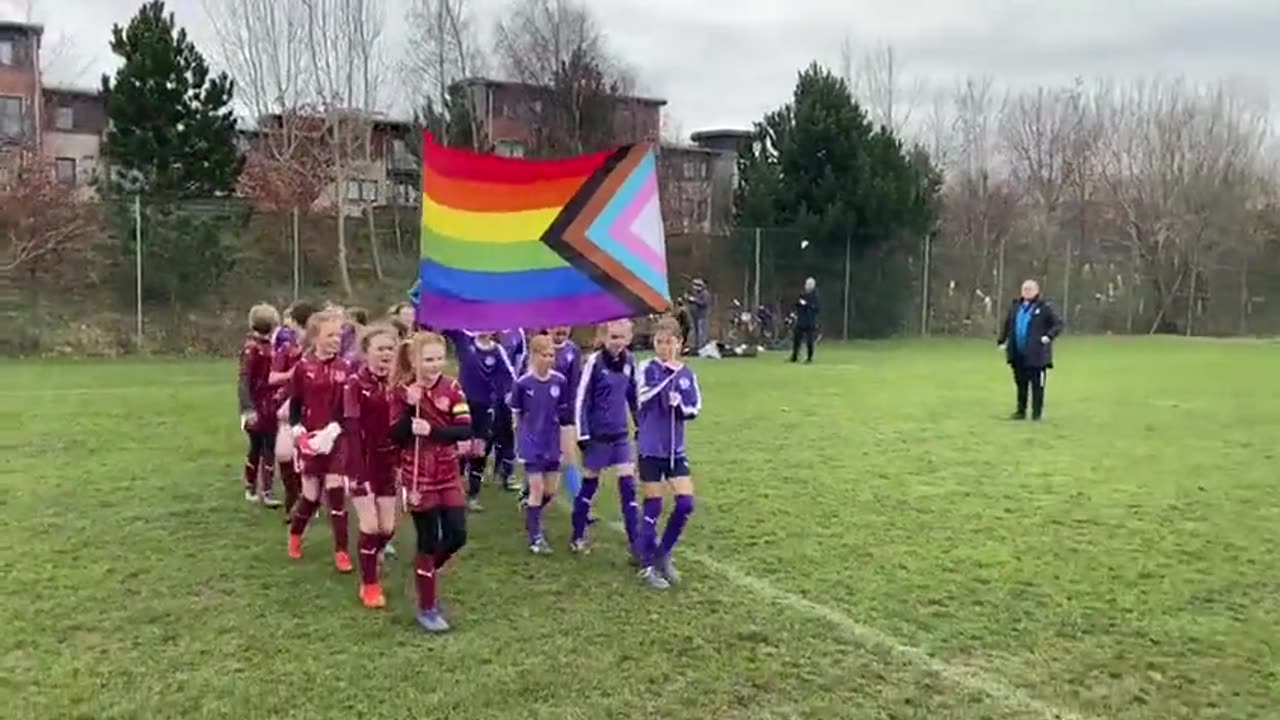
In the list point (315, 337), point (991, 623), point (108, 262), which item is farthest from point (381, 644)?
point (108, 262)

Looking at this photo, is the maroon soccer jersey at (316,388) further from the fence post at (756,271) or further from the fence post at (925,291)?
the fence post at (925,291)

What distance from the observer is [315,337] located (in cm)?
767

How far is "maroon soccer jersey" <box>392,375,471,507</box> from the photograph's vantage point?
249 inches

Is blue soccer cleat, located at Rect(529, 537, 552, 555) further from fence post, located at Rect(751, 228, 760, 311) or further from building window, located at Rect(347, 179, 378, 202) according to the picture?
building window, located at Rect(347, 179, 378, 202)

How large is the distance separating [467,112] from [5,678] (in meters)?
38.5

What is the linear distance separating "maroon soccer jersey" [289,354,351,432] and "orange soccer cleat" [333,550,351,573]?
2.67ft

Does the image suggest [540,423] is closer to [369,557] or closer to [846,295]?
[369,557]

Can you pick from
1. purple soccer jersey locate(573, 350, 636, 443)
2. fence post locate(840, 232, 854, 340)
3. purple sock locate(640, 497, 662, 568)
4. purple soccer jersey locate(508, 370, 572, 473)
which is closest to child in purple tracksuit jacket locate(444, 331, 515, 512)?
purple soccer jersey locate(508, 370, 572, 473)

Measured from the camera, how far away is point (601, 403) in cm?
768

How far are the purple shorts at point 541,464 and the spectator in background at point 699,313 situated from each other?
21.3 meters

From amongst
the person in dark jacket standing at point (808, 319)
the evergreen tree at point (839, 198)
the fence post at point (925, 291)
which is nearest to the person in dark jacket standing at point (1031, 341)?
the person in dark jacket standing at point (808, 319)

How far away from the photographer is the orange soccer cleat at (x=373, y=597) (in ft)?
22.0

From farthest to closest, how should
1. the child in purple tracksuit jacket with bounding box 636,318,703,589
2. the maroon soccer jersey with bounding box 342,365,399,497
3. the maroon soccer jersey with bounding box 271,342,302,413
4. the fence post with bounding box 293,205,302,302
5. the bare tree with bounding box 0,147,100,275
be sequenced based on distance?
the fence post with bounding box 293,205,302,302 → the bare tree with bounding box 0,147,100,275 → the maroon soccer jersey with bounding box 271,342,302,413 → the child in purple tracksuit jacket with bounding box 636,318,703,589 → the maroon soccer jersey with bounding box 342,365,399,497

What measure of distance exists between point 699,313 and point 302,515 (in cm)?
2238
